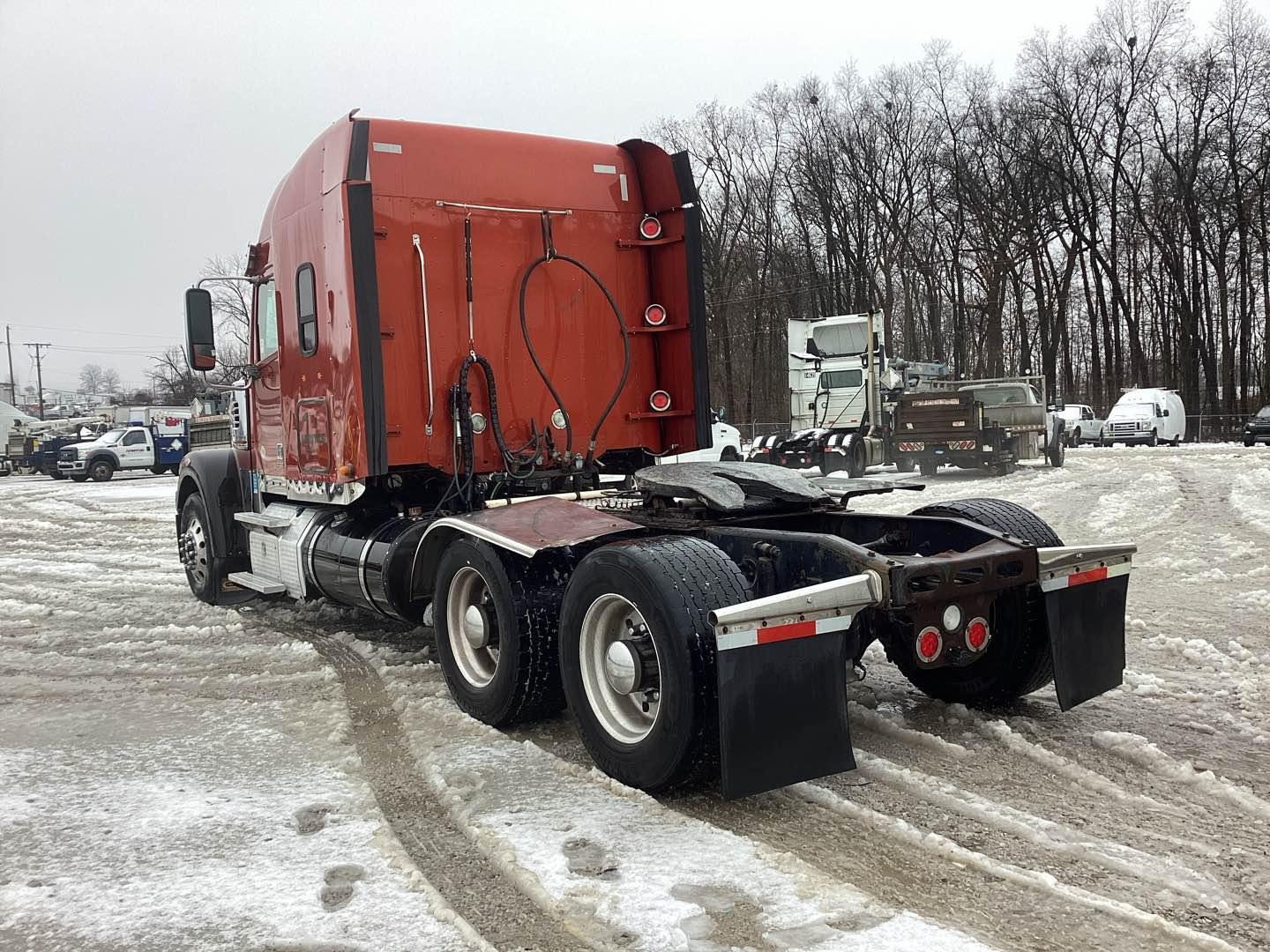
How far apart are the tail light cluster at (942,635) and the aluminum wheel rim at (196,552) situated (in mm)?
6650

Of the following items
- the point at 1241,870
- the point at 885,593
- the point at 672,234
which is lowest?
the point at 1241,870

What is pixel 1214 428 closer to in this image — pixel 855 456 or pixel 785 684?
pixel 855 456

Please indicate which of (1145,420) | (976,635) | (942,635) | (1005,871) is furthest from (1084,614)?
(1145,420)

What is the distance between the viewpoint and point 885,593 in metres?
4.00

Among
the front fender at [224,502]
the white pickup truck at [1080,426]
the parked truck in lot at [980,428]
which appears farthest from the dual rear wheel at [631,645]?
the white pickup truck at [1080,426]

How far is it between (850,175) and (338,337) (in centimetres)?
4779

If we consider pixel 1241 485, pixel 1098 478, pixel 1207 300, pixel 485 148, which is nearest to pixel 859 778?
pixel 485 148

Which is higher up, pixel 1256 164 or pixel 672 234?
pixel 1256 164

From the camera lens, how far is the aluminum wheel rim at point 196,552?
9023mm

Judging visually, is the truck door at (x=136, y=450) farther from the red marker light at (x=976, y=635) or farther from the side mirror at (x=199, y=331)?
the red marker light at (x=976, y=635)

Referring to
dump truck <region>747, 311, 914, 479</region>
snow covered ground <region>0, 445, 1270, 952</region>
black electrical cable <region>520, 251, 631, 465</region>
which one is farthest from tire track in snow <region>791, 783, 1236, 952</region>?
dump truck <region>747, 311, 914, 479</region>

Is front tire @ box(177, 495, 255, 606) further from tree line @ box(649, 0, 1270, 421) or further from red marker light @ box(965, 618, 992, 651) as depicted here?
tree line @ box(649, 0, 1270, 421)

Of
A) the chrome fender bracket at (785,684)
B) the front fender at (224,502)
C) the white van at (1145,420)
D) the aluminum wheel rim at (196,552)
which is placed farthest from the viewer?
the white van at (1145,420)

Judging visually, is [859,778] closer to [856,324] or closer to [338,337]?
[338,337]
